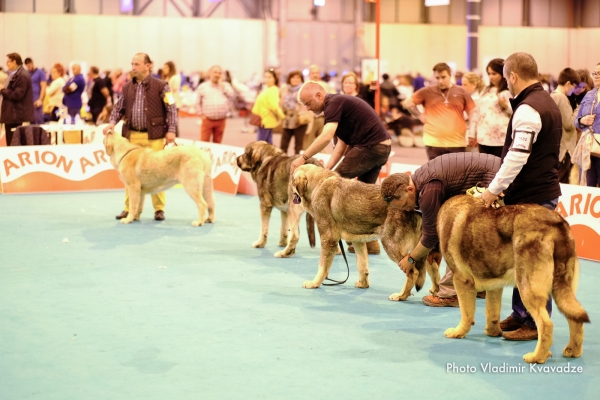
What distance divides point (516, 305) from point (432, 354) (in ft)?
2.72

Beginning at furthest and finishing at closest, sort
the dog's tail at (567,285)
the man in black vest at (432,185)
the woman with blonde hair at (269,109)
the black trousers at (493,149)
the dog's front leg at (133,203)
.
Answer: the woman with blonde hair at (269,109) < the dog's front leg at (133,203) < the black trousers at (493,149) < the man in black vest at (432,185) < the dog's tail at (567,285)

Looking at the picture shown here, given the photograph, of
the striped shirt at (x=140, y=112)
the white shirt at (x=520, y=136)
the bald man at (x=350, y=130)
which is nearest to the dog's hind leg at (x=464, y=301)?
the white shirt at (x=520, y=136)

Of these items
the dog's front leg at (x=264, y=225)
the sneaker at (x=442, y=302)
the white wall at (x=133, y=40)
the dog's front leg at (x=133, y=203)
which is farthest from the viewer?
the white wall at (x=133, y=40)

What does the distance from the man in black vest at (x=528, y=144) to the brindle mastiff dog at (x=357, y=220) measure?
3.57 feet

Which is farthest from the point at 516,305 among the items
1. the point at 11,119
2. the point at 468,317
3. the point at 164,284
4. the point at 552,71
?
the point at 552,71

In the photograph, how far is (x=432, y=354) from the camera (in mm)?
4777

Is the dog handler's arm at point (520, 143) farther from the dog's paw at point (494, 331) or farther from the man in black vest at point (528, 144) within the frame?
the dog's paw at point (494, 331)

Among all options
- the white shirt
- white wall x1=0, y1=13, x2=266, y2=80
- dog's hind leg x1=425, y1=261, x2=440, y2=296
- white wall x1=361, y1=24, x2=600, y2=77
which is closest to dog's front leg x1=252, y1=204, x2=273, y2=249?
dog's hind leg x1=425, y1=261, x2=440, y2=296

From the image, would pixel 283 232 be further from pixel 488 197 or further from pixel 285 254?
pixel 488 197

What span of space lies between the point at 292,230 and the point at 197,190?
7.05ft

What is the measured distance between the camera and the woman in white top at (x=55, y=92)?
19031 millimetres

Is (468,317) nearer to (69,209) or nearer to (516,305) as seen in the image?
(516,305)

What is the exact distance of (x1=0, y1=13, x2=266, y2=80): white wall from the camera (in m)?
31.5

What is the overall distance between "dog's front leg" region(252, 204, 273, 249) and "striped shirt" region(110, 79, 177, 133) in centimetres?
207
